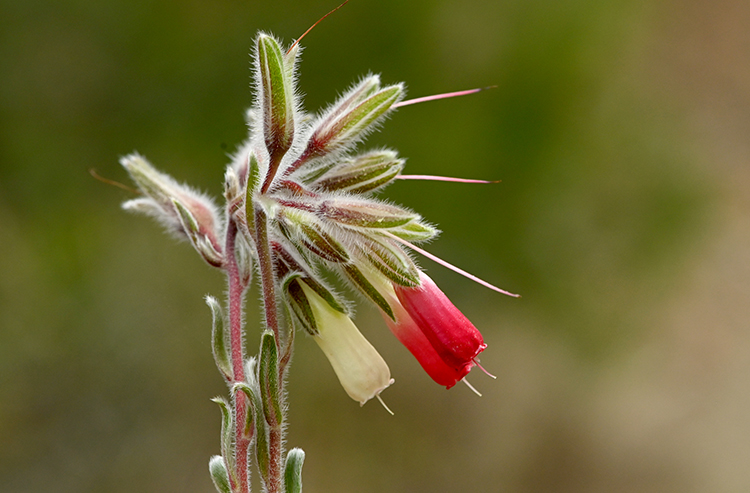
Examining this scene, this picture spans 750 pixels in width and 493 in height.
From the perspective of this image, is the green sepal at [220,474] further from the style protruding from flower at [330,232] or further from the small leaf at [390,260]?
the small leaf at [390,260]

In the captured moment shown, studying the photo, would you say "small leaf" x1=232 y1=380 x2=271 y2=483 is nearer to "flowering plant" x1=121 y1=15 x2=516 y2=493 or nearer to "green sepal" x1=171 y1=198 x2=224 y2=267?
"flowering plant" x1=121 y1=15 x2=516 y2=493

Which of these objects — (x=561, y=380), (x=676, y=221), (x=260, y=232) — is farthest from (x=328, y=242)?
(x=676, y=221)

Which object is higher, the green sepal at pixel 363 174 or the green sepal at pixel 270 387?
the green sepal at pixel 363 174

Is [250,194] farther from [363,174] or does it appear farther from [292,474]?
[292,474]

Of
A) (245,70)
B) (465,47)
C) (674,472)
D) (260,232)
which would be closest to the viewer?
(260,232)

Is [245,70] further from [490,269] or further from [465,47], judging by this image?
[490,269]

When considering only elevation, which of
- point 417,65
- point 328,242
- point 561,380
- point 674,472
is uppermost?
point 417,65

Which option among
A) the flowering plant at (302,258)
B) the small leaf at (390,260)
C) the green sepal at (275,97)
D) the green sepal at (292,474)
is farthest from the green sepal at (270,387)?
the green sepal at (275,97)
